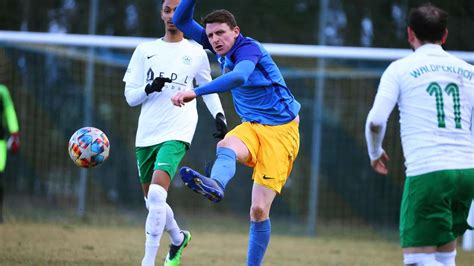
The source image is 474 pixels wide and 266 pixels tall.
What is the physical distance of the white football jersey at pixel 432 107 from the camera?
4656 millimetres

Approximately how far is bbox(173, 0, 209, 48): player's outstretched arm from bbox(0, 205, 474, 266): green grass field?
2255 mm

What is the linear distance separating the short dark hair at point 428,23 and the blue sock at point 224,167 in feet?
5.68

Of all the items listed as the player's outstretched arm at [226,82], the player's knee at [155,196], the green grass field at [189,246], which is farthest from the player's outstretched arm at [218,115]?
the green grass field at [189,246]

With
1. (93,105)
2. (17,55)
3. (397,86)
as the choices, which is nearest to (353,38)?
(93,105)

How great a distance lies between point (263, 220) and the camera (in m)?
6.31

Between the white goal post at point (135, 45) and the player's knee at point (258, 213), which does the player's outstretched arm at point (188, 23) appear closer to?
the player's knee at point (258, 213)

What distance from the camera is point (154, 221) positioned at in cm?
653

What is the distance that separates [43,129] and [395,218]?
5541mm

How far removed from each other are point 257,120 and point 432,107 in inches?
79.1

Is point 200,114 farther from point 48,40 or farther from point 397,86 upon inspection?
point 397,86

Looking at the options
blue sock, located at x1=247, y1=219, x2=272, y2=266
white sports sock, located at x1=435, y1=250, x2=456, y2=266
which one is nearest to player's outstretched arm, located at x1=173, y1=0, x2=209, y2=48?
blue sock, located at x1=247, y1=219, x2=272, y2=266

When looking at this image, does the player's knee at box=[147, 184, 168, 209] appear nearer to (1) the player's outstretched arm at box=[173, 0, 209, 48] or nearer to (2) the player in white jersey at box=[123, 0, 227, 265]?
(2) the player in white jersey at box=[123, 0, 227, 265]

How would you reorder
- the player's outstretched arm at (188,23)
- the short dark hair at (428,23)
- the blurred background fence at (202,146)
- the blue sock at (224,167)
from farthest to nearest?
the blurred background fence at (202,146), the player's outstretched arm at (188,23), the blue sock at (224,167), the short dark hair at (428,23)

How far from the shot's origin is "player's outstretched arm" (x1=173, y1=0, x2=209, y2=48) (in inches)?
255
